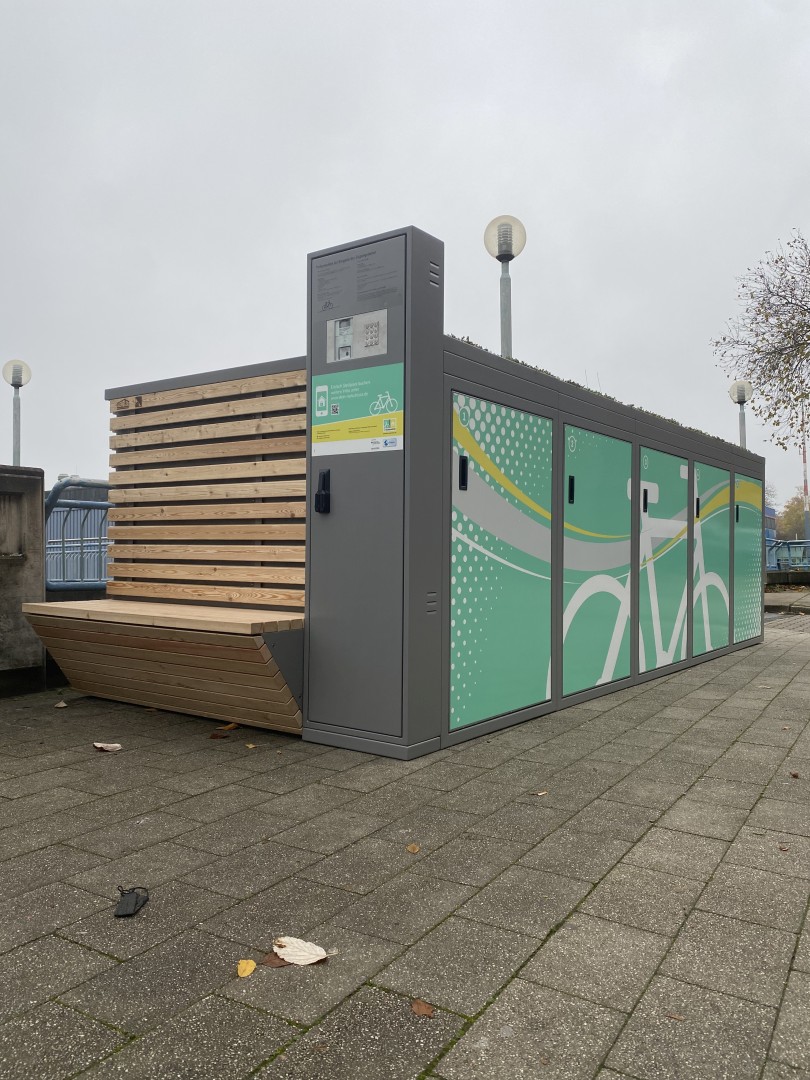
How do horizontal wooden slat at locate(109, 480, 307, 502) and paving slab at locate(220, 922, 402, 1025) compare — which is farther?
horizontal wooden slat at locate(109, 480, 307, 502)

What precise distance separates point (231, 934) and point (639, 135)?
1348cm

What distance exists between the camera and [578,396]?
6.98 m

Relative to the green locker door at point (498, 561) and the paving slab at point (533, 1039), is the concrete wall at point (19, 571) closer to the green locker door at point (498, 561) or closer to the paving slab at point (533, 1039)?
the green locker door at point (498, 561)

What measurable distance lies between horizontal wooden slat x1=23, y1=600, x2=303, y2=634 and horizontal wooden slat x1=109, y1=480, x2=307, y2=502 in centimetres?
81

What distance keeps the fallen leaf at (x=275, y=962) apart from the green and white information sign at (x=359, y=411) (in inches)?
123

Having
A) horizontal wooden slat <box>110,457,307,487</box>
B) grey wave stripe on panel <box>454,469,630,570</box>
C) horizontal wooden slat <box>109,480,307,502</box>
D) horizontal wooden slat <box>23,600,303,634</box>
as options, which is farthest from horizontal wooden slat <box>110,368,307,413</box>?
horizontal wooden slat <box>23,600,303,634</box>

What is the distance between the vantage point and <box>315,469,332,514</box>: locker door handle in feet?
17.7

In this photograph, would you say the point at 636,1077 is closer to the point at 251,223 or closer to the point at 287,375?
the point at 287,375

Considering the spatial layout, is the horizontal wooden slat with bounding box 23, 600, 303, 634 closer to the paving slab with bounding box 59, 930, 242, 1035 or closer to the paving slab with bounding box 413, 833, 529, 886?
the paving slab with bounding box 413, 833, 529, 886

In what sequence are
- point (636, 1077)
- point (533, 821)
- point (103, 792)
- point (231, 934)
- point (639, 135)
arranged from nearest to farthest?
point (636, 1077) → point (231, 934) → point (533, 821) → point (103, 792) → point (639, 135)

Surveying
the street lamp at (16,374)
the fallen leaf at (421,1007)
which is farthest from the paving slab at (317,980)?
the street lamp at (16,374)

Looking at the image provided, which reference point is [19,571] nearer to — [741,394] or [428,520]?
[428,520]

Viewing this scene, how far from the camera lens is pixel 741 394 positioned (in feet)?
61.2

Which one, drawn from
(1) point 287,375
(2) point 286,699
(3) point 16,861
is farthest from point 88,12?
(3) point 16,861
